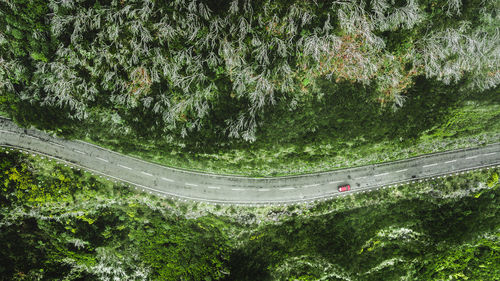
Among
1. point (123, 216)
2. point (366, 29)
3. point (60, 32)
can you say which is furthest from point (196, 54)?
point (123, 216)

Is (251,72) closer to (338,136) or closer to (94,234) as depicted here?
(338,136)

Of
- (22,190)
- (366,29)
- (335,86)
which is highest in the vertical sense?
(366,29)

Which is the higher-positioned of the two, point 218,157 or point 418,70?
point 418,70

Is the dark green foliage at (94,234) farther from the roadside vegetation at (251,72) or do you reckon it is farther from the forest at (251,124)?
the roadside vegetation at (251,72)

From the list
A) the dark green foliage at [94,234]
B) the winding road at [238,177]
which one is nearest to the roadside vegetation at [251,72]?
the winding road at [238,177]

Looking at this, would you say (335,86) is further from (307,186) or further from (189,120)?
(189,120)

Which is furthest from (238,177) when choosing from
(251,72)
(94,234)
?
(94,234)
